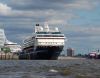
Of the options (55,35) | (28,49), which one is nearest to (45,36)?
(55,35)

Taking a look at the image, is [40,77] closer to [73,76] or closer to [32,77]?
[32,77]

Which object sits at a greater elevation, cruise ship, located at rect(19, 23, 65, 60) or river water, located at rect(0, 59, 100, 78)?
cruise ship, located at rect(19, 23, 65, 60)

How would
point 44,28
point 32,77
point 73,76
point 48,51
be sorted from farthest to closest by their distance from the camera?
point 44,28 < point 48,51 < point 73,76 < point 32,77

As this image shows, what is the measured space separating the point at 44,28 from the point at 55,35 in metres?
14.4

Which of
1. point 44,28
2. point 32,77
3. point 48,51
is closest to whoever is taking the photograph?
point 32,77

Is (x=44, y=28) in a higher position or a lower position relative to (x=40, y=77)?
higher

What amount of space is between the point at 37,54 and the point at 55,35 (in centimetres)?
1253

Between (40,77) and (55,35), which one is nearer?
(40,77)

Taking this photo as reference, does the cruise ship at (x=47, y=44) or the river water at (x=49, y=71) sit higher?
the cruise ship at (x=47, y=44)

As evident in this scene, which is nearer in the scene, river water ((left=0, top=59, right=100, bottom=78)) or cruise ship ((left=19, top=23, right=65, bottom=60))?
river water ((left=0, top=59, right=100, bottom=78))

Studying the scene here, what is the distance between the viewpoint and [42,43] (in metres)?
180

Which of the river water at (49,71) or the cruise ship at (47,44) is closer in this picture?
the river water at (49,71)

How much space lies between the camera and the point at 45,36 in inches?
7293

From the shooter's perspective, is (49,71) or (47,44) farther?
(47,44)
